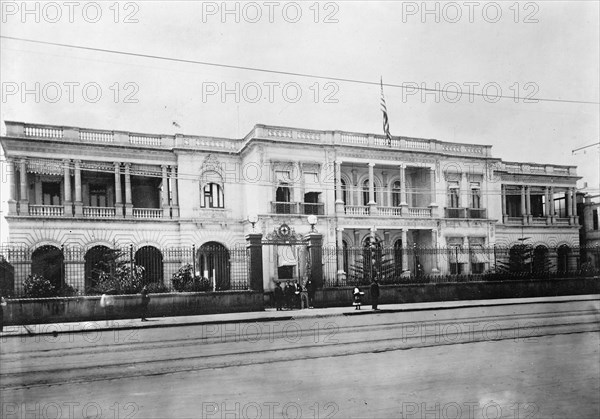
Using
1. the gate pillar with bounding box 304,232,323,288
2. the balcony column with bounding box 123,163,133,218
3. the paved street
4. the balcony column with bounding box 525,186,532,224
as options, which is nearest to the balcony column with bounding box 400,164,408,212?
the balcony column with bounding box 525,186,532,224

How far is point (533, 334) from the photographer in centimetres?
1168

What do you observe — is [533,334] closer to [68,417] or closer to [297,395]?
[297,395]

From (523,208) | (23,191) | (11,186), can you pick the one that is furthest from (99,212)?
(523,208)

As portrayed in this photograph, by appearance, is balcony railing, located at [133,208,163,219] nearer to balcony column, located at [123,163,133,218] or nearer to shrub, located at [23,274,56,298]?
Answer: balcony column, located at [123,163,133,218]

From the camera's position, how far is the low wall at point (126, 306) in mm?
16391

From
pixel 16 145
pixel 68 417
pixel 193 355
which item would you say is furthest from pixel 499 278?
pixel 16 145

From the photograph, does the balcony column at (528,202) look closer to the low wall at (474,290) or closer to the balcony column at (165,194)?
the low wall at (474,290)

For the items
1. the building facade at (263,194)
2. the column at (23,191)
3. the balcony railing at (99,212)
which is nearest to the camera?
the column at (23,191)

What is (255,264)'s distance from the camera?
1966 centimetres

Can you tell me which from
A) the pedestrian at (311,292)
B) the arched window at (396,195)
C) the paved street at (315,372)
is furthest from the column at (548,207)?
the paved street at (315,372)

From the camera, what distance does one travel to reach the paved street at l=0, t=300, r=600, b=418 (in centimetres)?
620

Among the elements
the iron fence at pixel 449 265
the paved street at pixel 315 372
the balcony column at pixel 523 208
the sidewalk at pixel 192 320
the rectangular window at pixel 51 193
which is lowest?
the sidewalk at pixel 192 320

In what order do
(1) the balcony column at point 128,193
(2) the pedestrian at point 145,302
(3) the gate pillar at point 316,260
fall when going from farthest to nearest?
(1) the balcony column at point 128,193
(3) the gate pillar at point 316,260
(2) the pedestrian at point 145,302

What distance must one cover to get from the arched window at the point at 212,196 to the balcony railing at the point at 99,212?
A: 5000 millimetres
